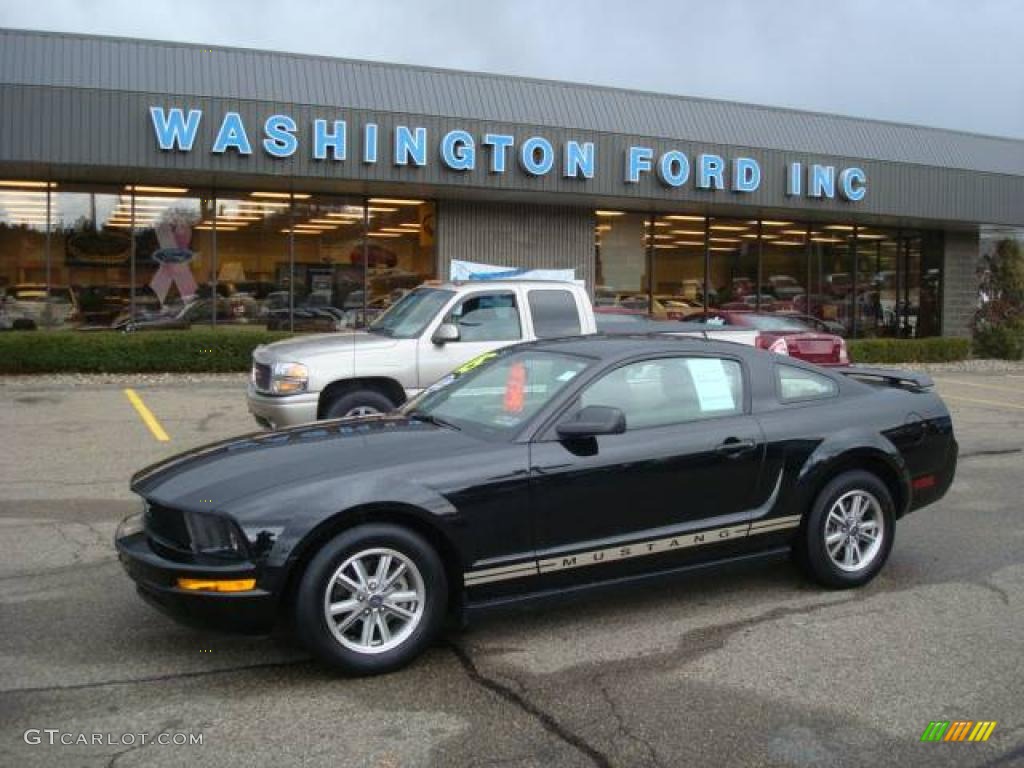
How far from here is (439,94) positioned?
62.3ft

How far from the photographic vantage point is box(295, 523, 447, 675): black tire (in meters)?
4.06

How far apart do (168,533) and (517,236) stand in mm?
16569

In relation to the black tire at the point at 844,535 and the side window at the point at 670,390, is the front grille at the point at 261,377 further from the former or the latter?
the black tire at the point at 844,535

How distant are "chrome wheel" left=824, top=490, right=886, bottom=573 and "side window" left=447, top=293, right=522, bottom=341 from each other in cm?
475

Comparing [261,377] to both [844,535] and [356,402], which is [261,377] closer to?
[356,402]

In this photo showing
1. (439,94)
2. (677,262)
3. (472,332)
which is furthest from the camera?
(677,262)

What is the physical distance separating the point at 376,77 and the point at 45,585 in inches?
589

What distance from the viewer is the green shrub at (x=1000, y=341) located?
24.6m

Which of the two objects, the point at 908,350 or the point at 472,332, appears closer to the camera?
the point at 472,332

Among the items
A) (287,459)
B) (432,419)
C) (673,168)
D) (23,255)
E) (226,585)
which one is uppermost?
(673,168)

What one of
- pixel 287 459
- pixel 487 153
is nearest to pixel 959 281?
pixel 487 153

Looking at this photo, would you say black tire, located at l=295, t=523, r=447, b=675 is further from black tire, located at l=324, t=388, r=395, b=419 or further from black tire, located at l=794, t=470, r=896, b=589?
black tire, located at l=324, t=388, r=395, b=419

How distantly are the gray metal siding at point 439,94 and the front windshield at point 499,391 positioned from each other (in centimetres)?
1262

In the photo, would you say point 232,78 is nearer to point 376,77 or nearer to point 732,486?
point 376,77
